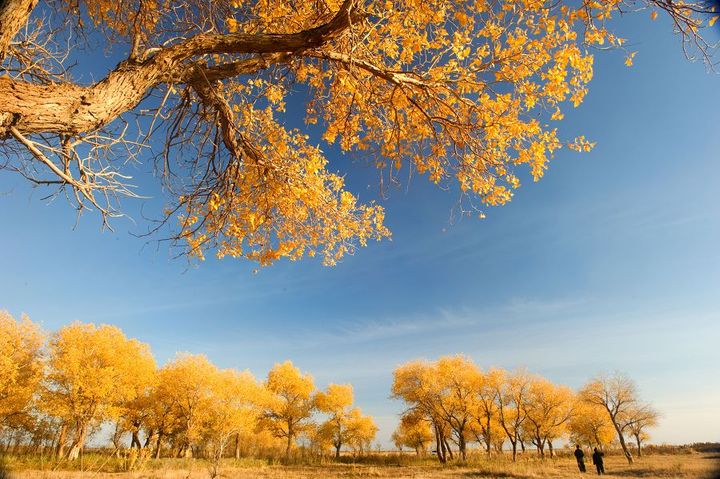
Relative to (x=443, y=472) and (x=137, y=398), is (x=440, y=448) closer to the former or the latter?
A: (x=443, y=472)

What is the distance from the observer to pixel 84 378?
27.6 metres

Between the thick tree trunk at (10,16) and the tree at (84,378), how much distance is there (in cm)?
2976

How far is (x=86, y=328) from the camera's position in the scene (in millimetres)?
33781

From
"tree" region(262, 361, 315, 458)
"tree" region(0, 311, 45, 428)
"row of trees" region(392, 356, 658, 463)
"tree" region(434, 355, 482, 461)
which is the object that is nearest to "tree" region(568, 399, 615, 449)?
"row of trees" region(392, 356, 658, 463)

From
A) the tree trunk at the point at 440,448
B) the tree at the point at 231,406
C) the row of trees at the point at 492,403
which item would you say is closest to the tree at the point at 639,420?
the row of trees at the point at 492,403

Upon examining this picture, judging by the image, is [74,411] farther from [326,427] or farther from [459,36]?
[326,427]

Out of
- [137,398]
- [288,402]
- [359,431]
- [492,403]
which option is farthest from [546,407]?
[137,398]

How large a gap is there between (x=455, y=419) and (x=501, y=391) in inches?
387

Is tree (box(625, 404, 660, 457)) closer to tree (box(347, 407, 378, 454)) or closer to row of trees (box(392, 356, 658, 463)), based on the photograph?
row of trees (box(392, 356, 658, 463))

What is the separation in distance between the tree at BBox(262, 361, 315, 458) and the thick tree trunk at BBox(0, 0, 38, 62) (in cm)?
5175

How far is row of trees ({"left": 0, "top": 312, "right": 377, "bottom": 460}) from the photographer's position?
2705 centimetres

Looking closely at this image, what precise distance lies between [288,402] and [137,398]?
19585mm

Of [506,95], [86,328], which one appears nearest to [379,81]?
[506,95]

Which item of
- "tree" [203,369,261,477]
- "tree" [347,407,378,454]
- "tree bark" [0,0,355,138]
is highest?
"tree bark" [0,0,355,138]
